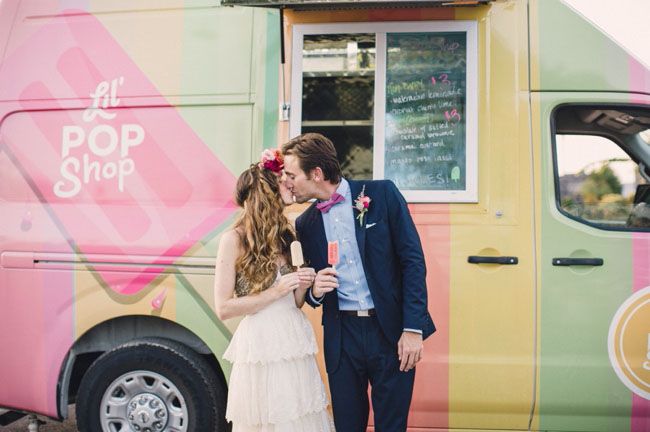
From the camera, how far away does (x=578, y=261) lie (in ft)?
11.0

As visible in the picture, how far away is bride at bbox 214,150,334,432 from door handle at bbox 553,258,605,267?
1439mm

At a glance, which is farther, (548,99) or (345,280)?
(548,99)

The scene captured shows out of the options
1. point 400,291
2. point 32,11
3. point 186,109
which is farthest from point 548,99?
point 32,11

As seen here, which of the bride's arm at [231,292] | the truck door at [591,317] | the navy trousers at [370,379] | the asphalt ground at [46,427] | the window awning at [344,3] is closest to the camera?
the navy trousers at [370,379]

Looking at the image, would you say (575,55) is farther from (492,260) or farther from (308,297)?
(308,297)

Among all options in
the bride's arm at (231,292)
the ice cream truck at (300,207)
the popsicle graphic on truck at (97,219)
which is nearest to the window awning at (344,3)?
the ice cream truck at (300,207)

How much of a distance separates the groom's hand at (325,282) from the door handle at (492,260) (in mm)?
1087

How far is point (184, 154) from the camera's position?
363cm

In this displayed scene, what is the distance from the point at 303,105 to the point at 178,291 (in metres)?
1.33

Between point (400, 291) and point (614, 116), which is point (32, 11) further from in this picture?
point (614, 116)

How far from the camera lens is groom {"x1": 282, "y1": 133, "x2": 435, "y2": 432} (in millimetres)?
2695

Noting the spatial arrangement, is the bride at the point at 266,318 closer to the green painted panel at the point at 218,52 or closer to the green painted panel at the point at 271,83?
the green painted panel at the point at 271,83

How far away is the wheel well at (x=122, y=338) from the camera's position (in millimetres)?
3662

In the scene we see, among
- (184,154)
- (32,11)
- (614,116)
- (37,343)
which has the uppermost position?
(32,11)
